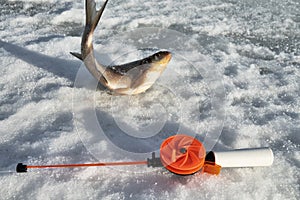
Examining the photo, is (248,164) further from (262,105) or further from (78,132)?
(78,132)

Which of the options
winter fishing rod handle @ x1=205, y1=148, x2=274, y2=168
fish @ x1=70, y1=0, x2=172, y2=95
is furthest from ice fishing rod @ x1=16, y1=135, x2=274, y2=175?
fish @ x1=70, y1=0, x2=172, y2=95

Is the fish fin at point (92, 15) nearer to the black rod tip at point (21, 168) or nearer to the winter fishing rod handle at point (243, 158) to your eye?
the black rod tip at point (21, 168)

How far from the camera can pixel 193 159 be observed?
1.71 m

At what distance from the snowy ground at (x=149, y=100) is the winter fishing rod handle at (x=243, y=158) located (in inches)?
3.8

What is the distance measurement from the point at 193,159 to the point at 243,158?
278mm

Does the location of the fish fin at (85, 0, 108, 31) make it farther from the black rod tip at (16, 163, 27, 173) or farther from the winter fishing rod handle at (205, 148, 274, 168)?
the winter fishing rod handle at (205, 148, 274, 168)

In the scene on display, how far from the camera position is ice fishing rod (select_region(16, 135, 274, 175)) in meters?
1.69

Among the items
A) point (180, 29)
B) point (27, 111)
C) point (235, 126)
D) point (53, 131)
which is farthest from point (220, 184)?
point (180, 29)

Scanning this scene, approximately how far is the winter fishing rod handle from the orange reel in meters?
0.04

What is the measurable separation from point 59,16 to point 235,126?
225 cm

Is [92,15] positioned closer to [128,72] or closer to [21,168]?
[128,72]

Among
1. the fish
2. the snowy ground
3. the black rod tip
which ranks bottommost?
the snowy ground

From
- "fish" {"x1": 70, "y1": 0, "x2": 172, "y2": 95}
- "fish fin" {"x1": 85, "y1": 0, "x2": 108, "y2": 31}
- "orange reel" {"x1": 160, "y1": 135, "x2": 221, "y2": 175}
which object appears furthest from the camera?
"fish" {"x1": 70, "y1": 0, "x2": 172, "y2": 95}

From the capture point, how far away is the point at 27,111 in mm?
2209
